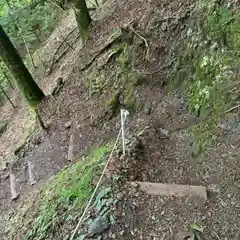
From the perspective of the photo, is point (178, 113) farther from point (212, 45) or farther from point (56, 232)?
point (56, 232)

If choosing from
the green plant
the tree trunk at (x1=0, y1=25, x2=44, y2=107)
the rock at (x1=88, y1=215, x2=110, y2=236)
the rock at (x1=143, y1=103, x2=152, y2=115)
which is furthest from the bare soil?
the green plant

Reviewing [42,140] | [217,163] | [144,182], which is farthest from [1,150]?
[217,163]

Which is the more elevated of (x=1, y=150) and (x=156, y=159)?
(x=156, y=159)

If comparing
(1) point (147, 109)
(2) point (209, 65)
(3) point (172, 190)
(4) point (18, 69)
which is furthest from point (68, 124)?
(3) point (172, 190)

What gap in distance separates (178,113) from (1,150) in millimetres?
6762

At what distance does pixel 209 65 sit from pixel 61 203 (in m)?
3.32

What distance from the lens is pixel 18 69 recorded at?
10.0m

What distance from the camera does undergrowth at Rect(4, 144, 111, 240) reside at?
5703mm

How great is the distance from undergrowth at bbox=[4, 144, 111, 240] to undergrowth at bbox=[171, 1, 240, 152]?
178 cm

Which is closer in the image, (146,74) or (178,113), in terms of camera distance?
(178,113)

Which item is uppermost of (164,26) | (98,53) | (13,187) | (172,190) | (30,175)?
(164,26)

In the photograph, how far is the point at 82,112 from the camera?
360 inches

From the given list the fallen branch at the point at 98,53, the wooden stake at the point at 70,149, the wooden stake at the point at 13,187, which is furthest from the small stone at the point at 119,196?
the fallen branch at the point at 98,53

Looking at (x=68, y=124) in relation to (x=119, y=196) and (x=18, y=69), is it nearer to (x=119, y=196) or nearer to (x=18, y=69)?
(x=18, y=69)
